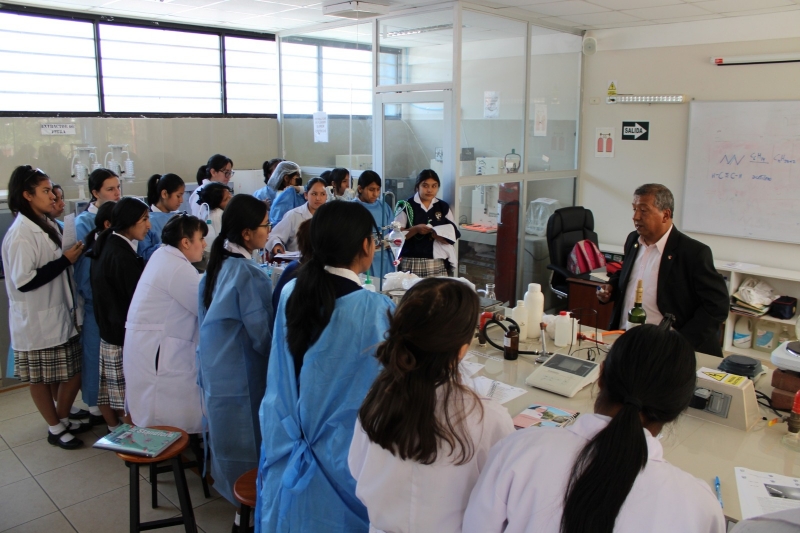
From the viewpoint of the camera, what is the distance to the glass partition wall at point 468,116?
4.72 metres

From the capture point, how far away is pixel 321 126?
6.13 m

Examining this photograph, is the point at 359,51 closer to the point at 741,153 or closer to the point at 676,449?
the point at 741,153

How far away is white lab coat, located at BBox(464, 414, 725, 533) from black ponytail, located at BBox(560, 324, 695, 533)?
24mm

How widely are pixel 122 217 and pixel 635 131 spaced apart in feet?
14.2

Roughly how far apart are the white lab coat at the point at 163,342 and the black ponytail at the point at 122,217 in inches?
16.7

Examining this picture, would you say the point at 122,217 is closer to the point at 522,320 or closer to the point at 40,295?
the point at 40,295

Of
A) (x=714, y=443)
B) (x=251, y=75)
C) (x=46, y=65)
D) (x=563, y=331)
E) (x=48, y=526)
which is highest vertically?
(x=251, y=75)

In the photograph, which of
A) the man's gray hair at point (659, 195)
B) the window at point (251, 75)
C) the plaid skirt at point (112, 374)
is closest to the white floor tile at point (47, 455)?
the plaid skirt at point (112, 374)

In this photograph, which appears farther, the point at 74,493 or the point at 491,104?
the point at 491,104

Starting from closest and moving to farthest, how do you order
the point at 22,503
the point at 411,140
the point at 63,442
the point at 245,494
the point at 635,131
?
the point at 245,494 < the point at 22,503 < the point at 63,442 < the point at 411,140 < the point at 635,131

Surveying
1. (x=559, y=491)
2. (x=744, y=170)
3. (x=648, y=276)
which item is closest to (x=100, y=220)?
(x=648, y=276)

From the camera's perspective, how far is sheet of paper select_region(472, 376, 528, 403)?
212cm

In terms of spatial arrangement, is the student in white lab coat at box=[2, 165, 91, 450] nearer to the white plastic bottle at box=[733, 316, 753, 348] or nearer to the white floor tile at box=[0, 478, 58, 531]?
the white floor tile at box=[0, 478, 58, 531]

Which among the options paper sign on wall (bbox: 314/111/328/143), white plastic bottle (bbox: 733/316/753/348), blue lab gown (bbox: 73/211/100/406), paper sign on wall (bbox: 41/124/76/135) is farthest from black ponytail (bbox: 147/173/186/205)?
white plastic bottle (bbox: 733/316/753/348)
